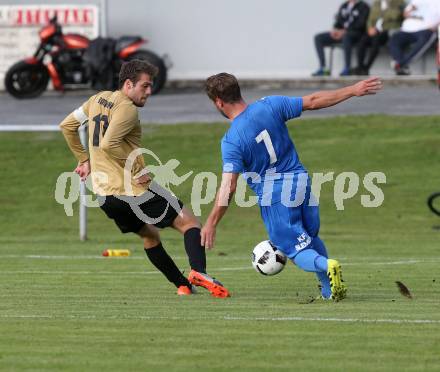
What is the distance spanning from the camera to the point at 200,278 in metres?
11.6

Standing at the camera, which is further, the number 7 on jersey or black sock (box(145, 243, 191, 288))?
black sock (box(145, 243, 191, 288))

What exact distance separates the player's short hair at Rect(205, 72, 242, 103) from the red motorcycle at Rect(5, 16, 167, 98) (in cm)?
1787

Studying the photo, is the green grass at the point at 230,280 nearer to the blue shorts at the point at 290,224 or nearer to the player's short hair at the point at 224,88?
the blue shorts at the point at 290,224

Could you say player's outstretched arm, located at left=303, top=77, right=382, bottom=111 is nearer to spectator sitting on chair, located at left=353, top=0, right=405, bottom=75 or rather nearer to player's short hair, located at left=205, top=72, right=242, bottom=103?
player's short hair, located at left=205, top=72, right=242, bottom=103

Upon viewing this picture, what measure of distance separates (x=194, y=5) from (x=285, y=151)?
21890mm

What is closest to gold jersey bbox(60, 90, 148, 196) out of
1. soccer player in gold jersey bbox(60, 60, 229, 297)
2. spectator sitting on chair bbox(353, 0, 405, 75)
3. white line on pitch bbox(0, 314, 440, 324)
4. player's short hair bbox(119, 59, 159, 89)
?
soccer player in gold jersey bbox(60, 60, 229, 297)

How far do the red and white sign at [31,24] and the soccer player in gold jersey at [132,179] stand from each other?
19246 mm

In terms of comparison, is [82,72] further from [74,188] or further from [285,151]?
[285,151]

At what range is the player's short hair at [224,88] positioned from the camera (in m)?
10.7

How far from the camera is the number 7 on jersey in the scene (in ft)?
35.7

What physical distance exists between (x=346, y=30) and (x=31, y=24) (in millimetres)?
6897

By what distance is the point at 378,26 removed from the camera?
3016cm

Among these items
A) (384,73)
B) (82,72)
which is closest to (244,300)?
(82,72)

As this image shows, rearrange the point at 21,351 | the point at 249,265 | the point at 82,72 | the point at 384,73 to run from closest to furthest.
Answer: the point at 21,351 < the point at 249,265 < the point at 82,72 < the point at 384,73
